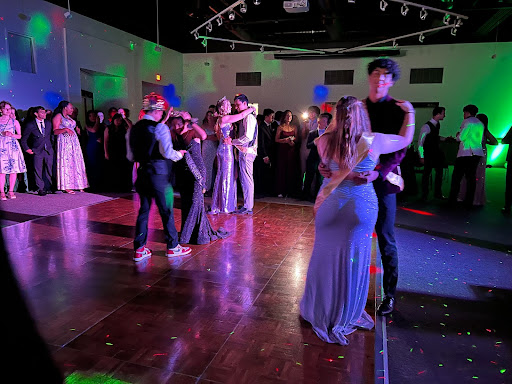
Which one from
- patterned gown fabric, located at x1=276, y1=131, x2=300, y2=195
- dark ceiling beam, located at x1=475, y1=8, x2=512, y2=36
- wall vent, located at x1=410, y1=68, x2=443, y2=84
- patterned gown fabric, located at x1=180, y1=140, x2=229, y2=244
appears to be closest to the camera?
patterned gown fabric, located at x1=180, y1=140, x2=229, y2=244

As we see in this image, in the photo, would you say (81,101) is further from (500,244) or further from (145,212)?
(500,244)

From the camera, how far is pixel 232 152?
5387 millimetres

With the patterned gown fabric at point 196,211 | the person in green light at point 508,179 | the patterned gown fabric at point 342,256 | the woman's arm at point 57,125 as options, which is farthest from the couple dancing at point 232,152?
the person in green light at point 508,179

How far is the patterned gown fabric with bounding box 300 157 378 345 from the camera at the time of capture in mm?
2197

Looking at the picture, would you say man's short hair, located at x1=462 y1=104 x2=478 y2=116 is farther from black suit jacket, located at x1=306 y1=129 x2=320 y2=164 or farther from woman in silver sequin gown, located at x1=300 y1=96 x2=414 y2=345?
woman in silver sequin gown, located at x1=300 y1=96 x2=414 y2=345

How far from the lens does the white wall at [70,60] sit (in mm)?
7371

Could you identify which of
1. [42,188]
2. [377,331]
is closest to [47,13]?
[42,188]

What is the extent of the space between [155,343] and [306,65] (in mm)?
12369

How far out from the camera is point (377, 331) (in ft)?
7.96

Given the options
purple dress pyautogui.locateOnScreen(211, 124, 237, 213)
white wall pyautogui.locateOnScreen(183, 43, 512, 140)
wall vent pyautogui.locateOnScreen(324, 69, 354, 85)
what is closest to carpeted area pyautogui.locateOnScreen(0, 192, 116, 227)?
purple dress pyautogui.locateOnScreen(211, 124, 237, 213)

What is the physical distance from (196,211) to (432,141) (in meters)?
4.73

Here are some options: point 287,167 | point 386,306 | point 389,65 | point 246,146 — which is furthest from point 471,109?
point 386,306

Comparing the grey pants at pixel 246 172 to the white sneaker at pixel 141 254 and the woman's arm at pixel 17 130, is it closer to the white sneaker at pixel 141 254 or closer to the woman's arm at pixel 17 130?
the white sneaker at pixel 141 254

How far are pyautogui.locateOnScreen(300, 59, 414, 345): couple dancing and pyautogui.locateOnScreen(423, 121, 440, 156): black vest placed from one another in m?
4.73
